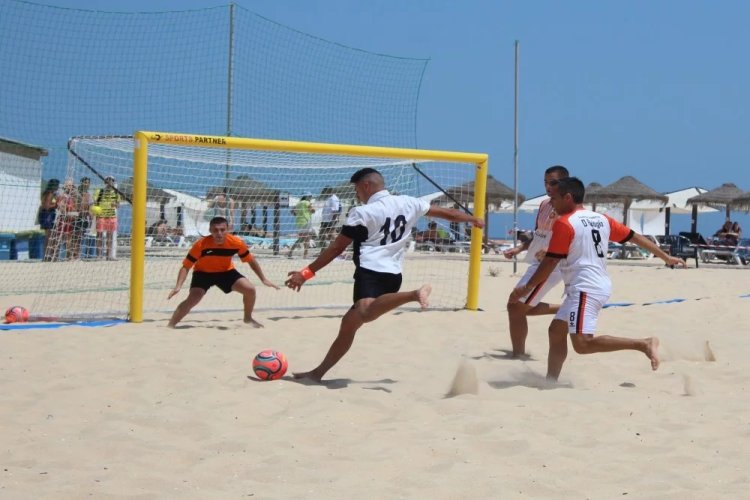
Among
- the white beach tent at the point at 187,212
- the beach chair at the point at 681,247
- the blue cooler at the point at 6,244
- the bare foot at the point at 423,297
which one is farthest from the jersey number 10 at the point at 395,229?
the beach chair at the point at 681,247

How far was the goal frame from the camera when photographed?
7.83 m

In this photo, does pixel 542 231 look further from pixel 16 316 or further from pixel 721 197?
pixel 721 197

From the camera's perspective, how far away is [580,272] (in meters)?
5.22

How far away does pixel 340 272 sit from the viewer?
43.9ft

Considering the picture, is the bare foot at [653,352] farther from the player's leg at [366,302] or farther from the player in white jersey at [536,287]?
the player's leg at [366,302]

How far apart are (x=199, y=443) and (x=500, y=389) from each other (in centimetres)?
191

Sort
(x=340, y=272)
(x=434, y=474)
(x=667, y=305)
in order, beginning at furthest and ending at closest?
(x=340, y=272) → (x=667, y=305) → (x=434, y=474)

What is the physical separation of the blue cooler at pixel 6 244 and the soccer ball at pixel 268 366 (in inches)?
535

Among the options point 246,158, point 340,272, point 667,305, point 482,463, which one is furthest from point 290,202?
point 482,463

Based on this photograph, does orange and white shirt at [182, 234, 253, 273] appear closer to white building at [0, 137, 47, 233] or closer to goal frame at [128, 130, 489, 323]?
goal frame at [128, 130, 489, 323]

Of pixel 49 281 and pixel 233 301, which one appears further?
pixel 49 281

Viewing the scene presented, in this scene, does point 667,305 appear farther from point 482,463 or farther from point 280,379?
point 482,463

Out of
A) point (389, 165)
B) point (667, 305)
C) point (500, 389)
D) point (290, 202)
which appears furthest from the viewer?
point (290, 202)

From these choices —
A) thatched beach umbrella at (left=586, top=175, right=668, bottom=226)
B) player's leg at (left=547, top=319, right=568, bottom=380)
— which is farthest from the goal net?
thatched beach umbrella at (left=586, top=175, right=668, bottom=226)
